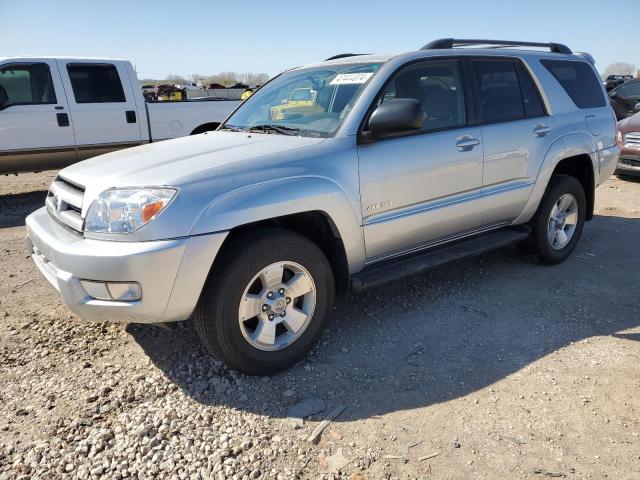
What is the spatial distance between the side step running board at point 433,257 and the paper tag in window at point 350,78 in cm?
123

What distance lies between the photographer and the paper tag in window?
3367 millimetres

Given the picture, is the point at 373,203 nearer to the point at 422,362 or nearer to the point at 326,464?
the point at 422,362

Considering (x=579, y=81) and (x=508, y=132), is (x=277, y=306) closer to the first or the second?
(x=508, y=132)

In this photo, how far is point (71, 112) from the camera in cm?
756

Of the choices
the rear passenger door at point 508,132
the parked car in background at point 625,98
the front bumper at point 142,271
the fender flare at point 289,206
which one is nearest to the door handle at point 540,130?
the rear passenger door at point 508,132

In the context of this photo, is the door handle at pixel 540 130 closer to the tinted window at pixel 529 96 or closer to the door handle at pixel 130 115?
the tinted window at pixel 529 96

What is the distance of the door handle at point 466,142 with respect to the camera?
357cm

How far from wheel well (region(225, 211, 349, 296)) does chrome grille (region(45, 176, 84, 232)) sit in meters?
1.01

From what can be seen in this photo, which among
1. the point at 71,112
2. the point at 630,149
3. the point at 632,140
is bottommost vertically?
the point at 630,149

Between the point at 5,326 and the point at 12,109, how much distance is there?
193 inches

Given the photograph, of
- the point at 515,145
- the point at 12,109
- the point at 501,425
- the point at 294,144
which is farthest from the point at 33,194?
the point at 501,425

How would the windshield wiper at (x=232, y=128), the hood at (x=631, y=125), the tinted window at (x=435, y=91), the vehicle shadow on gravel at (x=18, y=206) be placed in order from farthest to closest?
the hood at (x=631, y=125)
the vehicle shadow on gravel at (x=18, y=206)
the windshield wiper at (x=232, y=128)
the tinted window at (x=435, y=91)

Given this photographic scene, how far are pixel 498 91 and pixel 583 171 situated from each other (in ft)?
4.74

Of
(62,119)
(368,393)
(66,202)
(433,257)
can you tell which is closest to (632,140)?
(433,257)
